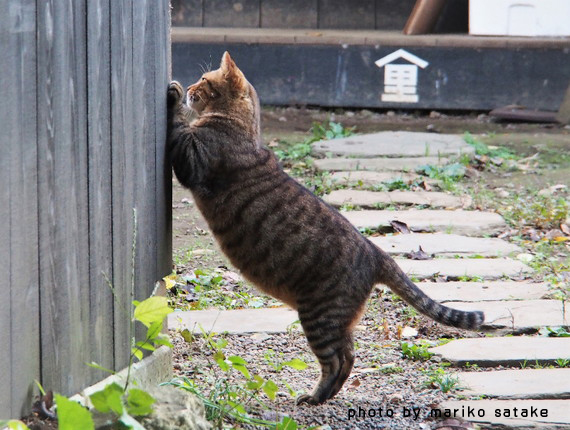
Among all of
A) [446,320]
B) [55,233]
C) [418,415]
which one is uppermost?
[55,233]

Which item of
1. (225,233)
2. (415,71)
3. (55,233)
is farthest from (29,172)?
(415,71)

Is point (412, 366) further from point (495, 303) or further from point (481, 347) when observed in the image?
point (495, 303)

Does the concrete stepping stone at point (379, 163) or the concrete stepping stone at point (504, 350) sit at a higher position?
the concrete stepping stone at point (379, 163)

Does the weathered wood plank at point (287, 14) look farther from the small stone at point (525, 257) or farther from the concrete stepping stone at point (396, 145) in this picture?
the small stone at point (525, 257)

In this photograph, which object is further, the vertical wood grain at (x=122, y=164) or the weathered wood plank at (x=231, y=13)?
the weathered wood plank at (x=231, y=13)

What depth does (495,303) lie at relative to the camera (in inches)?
189

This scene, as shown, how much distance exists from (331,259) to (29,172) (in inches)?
64.6

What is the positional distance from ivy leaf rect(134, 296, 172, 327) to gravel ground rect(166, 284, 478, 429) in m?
0.93

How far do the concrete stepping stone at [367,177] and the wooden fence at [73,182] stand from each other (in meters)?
3.62

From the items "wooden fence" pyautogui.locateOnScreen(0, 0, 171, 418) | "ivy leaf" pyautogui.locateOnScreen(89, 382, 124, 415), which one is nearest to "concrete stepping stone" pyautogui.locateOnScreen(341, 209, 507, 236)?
"wooden fence" pyautogui.locateOnScreen(0, 0, 171, 418)

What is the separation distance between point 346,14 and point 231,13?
1.44m

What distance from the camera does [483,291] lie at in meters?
4.97

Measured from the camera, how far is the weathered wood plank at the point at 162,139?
12.0ft

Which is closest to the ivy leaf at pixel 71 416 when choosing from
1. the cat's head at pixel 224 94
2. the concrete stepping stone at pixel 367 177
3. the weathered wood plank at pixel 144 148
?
the weathered wood plank at pixel 144 148
